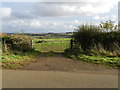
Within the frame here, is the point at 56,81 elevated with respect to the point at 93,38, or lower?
lower

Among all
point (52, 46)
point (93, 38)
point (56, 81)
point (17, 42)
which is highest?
point (93, 38)

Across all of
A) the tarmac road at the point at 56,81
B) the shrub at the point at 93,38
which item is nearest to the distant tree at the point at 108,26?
the shrub at the point at 93,38

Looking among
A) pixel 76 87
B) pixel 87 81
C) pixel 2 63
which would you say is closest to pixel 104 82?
pixel 87 81

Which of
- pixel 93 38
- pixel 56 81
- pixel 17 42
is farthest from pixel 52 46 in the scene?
pixel 56 81

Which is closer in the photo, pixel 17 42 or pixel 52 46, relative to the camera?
pixel 17 42

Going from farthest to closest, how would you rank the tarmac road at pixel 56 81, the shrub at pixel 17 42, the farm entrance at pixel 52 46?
the farm entrance at pixel 52 46
the shrub at pixel 17 42
the tarmac road at pixel 56 81

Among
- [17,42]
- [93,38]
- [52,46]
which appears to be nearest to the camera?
[93,38]

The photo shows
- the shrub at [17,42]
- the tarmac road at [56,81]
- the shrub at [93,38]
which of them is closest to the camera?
the tarmac road at [56,81]

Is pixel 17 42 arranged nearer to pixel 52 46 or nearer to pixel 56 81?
pixel 56 81

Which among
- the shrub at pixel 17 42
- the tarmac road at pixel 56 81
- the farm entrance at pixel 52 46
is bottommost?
the tarmac road at pixel 56 81

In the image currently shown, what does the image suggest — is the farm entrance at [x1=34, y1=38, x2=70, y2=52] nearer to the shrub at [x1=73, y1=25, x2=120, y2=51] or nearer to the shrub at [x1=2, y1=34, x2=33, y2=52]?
the shrub at [x1=2, y1=34, x2=33, y2=52]

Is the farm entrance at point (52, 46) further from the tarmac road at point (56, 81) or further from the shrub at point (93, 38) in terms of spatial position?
the tarmac road at point (56, 81)

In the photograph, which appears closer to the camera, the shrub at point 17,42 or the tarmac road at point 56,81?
the tarmac road at point 56,81

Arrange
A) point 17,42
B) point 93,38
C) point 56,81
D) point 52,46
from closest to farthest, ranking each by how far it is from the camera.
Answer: point 56,81 < point 93,38 < point 17,42 < point 52,46
